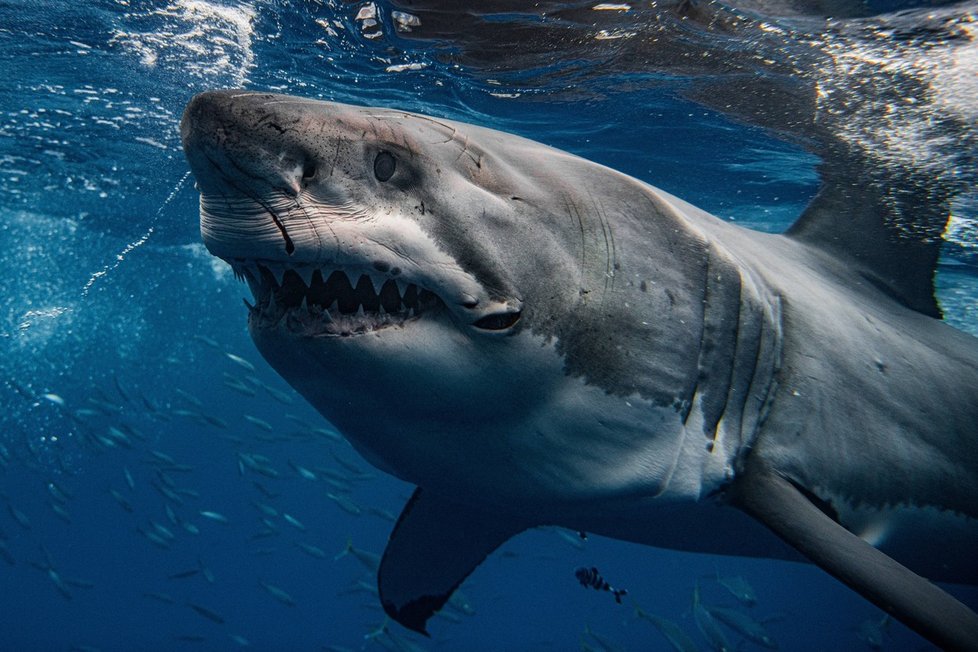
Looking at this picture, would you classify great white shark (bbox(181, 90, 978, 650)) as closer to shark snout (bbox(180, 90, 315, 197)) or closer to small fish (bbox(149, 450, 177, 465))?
shark snout (bbox(180, 90, 315, 197))

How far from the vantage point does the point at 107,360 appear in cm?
7250

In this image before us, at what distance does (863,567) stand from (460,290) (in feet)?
4.65

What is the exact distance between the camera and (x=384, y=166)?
64.9 inches

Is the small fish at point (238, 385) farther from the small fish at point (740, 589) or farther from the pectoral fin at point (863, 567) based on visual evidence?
the pectoral fin at point (863, 567)

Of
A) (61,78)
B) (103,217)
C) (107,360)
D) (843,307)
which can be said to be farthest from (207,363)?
(843,307)

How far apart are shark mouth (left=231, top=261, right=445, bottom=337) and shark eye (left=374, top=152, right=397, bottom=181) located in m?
0.26

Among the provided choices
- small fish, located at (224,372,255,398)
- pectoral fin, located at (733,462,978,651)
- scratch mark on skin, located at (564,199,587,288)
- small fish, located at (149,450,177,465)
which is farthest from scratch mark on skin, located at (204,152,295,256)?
small fish, located at (149,450,177,465)

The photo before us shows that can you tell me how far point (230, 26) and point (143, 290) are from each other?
35.0 m

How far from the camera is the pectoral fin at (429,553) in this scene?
3479 mm

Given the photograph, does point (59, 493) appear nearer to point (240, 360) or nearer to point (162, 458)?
point (162, 458)

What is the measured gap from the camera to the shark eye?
164 centimetres

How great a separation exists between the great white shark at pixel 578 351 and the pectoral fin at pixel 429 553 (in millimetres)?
798

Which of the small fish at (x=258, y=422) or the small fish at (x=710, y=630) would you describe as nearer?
the small fish at (x=710, y=630)

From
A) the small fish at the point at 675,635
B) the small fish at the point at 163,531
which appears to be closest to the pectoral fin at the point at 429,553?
the small fish at the point at 675,635
